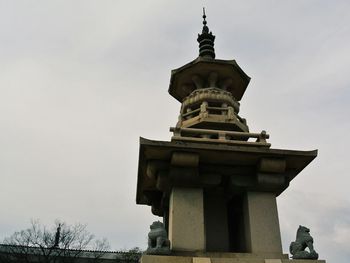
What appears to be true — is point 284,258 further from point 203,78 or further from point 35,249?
point 35,249

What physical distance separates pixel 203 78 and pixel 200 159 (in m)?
4.68

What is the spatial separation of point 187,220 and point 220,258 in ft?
4.07

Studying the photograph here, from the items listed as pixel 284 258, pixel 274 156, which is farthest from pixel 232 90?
pixel 284 258

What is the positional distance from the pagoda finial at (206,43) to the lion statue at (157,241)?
7.91 metres

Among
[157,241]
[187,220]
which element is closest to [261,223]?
[187,220]

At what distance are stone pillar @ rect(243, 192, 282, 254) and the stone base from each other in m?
0.23

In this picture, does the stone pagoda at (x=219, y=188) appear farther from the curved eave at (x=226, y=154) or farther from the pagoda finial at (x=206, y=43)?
the pagoda finial at (x=206, y=43)

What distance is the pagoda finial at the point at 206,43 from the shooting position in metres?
14.4

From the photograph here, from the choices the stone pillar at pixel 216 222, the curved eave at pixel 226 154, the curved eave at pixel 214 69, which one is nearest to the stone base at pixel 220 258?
the stone pillar at pixel 216 222

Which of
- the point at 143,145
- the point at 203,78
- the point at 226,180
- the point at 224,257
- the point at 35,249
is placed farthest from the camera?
the point at 35,249

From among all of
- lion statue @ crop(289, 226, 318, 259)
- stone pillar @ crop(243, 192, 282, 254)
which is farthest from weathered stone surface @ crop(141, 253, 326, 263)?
stone pillar @ crop(243, 192, 282, 254)

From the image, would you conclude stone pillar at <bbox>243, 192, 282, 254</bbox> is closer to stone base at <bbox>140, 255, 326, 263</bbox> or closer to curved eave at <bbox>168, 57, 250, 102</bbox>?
stone base at <bbox>140, 255, 326, 263</bbox>

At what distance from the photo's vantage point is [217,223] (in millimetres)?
10328

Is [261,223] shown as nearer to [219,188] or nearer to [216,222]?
[216,222]
